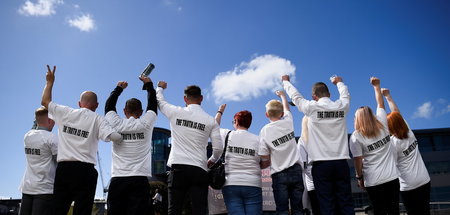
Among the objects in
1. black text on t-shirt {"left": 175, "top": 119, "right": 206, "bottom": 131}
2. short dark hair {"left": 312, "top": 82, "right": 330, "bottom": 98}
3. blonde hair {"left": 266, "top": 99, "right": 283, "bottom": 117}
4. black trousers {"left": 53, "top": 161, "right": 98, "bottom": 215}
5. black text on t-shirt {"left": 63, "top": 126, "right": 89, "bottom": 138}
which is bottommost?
black trousers {"left": 53, "top": 161, "right": 98, "bottom": 215}

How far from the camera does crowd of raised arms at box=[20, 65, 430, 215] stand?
4.51 m

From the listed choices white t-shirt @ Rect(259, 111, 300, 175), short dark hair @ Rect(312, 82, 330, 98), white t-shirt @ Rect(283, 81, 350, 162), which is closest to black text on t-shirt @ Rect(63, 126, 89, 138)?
white t-shirt @ Rect(259, 111, 300, 175)

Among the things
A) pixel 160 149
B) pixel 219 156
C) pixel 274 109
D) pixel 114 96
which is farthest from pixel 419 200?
pixel 160 149

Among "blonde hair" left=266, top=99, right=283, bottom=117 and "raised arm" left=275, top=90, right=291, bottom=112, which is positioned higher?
"raised arm" left=275, top=90, right=291, bottom=112

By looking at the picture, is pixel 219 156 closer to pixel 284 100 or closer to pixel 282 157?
pixel 282 157

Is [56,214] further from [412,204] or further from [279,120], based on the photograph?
[412,204]

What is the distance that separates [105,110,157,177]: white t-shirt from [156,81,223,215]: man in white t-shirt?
13.4 inches

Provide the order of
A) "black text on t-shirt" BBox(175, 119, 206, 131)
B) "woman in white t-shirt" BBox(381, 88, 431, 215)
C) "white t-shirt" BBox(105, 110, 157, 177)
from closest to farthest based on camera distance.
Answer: "white t-shirt" BBox(105, 110, 157, 177) → "black text on t-shirt" BBox(175, 119, 206, 131) → "woman in white t-shirt" BBox(381, 88, 431, 215)

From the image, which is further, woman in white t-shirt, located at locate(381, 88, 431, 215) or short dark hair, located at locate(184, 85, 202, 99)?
woman in white t-shirt, located at locate(381, 88, 431, 215)

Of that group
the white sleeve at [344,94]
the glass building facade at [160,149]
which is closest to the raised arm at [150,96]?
the white sleeve at [344,94]

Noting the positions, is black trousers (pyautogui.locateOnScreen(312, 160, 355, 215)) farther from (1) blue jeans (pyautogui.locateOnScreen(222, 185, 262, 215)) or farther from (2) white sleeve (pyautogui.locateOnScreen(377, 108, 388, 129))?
(2) white sleeve (pyautogui.locateOnScreen(377, 108, 388, 129))

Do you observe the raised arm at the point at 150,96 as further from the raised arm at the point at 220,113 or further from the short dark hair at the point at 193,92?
the raised arm at the point at 220,113

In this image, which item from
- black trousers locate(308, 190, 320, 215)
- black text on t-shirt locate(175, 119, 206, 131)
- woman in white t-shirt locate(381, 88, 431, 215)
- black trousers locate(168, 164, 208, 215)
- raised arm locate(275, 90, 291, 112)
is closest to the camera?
black trousers locate(168, 164, 208, 215)

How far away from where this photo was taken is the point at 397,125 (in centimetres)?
555
